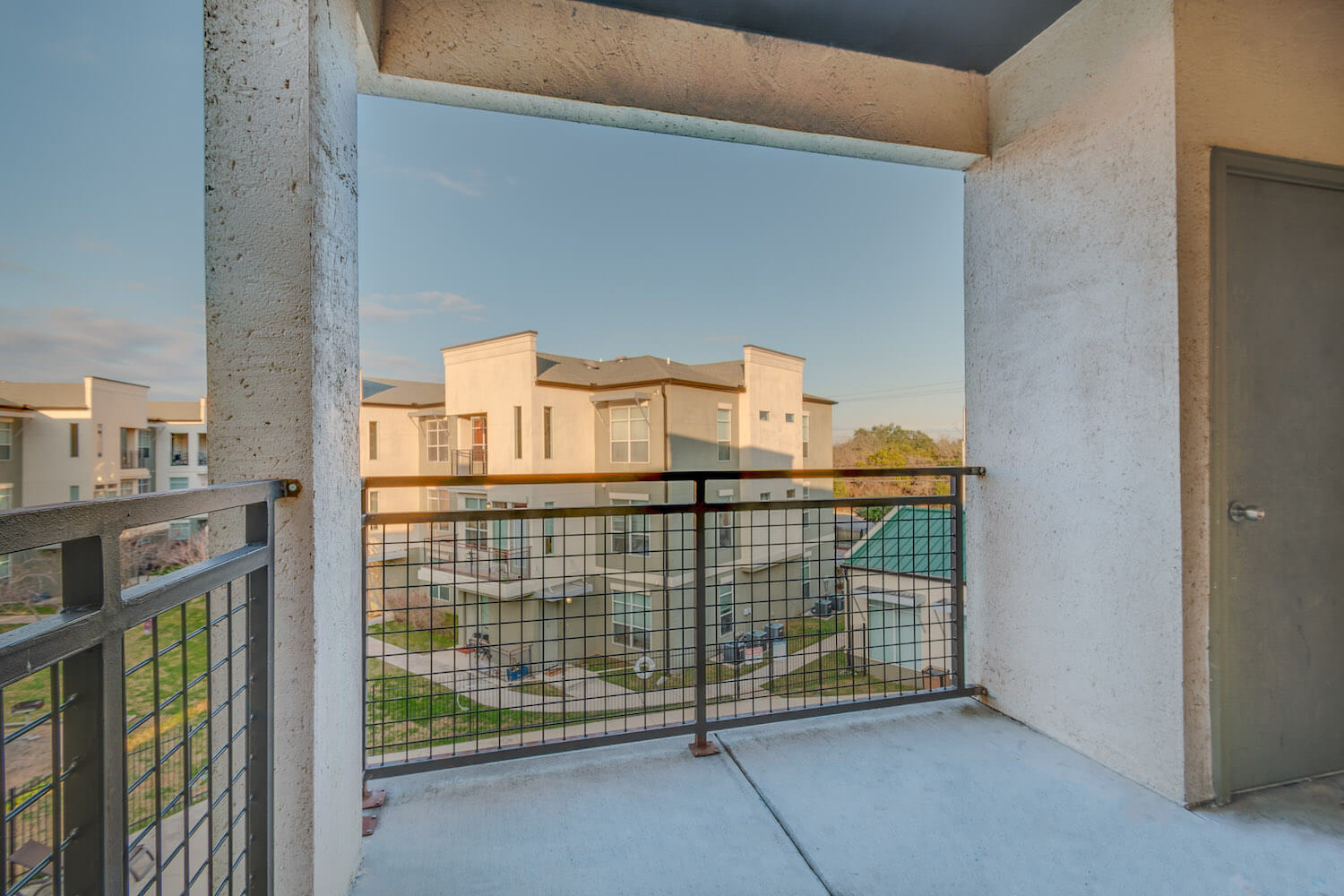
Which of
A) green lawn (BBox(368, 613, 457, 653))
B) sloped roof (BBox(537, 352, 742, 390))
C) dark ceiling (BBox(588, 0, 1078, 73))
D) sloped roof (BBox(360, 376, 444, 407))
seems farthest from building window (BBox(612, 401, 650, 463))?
dark ceiling (BBox(588, 0, 1078, 73))

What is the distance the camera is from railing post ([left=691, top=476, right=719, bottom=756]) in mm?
1886

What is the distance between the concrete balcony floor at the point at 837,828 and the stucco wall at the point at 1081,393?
0.24m

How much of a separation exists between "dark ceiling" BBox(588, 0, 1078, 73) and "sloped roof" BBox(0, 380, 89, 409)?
7.08 feet

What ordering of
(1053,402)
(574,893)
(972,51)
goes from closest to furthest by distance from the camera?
(574,893) → (1053,402) → (972,51)

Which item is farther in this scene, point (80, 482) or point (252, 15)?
point (80, 482)

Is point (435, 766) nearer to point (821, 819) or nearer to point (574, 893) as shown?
point (574, 893)

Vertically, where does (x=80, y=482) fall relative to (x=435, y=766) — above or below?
above

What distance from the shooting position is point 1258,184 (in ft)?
5.44

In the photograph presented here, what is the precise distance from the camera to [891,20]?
189 cm

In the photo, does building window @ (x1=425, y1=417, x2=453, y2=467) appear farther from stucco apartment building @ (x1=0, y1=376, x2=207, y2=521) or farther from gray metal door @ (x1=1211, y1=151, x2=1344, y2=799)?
gray metal door @ (x1=1211, y1=151, x2=1344, y2=799)

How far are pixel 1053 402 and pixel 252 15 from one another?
2400 millimetres

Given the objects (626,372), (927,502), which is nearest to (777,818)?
(927,502)

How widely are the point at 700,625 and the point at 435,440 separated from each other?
29.3 feet

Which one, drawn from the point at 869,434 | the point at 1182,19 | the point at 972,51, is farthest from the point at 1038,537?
the point at 869,434
